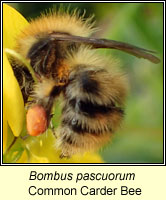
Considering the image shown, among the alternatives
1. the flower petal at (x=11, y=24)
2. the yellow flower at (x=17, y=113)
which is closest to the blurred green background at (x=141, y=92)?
the yellow flower at (x=17, y=113)

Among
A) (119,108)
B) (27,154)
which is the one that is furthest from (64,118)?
(27,154)

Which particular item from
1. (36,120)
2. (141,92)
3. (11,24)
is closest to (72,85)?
(36,120)

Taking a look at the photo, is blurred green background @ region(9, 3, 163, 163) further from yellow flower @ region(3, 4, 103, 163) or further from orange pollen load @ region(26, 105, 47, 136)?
orange pollen load @ region(26, 105, 47, 136)

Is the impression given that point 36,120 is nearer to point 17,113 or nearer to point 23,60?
point 17,113

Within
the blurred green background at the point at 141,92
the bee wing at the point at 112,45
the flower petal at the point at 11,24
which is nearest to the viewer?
the bee wing at the point at 112,45

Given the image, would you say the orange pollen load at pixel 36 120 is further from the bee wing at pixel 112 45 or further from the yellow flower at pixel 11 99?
the bee wing at pixel 112 45

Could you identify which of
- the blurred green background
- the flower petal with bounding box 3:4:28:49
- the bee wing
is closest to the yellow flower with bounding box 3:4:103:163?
the flower petal with bounding box 3:4:28:49
